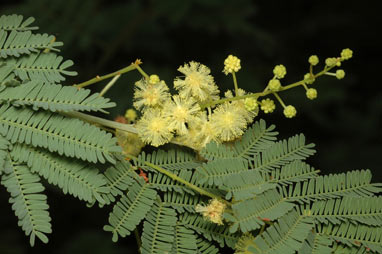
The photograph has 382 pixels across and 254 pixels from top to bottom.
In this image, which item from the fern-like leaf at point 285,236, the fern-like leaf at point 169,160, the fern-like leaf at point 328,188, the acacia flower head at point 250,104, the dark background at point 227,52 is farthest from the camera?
the dark background at point 227,52

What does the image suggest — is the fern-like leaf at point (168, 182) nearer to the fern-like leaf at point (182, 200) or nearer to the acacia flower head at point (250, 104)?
the fern-like leaf at point (182, 200)

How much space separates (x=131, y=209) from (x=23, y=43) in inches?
37.3

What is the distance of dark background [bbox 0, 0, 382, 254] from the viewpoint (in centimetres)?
467

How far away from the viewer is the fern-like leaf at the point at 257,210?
2.04 metres

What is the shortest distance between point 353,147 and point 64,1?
11.0ft

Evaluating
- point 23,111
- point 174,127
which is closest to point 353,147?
point 174,127

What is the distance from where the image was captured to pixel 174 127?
2209 mm

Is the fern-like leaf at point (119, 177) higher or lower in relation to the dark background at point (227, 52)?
lower

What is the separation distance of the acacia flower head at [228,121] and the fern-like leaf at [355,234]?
0.58m

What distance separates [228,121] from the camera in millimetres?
2184

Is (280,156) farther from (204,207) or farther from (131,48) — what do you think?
(131,48)

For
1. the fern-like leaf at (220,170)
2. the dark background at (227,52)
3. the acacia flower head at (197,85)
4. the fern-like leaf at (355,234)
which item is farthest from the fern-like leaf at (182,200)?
the dark background at (227,52)

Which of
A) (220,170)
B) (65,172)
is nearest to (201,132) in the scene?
(220,170)

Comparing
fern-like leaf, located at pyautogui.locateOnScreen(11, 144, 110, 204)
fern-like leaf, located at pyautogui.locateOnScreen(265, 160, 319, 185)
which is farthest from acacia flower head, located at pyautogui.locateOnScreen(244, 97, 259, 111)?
fern-like leaf, located at pyautogui.locateOnScreen(11, 144, 110, 204)
